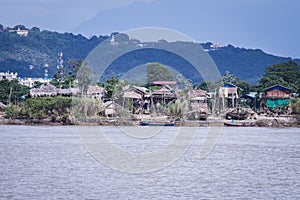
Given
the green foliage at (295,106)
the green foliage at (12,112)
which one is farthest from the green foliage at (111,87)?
the green foliage at (295,106)

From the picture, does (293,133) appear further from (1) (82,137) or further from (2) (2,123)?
(2) (2,123)

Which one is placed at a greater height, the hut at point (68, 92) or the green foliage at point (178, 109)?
the hut at point (68, 92)

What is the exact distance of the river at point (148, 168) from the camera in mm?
15742

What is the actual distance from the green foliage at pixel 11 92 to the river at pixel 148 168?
62.7 ft

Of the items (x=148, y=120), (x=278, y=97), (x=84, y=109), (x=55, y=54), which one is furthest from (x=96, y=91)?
(x=55, y=54)

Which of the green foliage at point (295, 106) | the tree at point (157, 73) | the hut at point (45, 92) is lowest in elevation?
the green foliage at point (295, 106)

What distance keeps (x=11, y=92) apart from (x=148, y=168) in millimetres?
33910

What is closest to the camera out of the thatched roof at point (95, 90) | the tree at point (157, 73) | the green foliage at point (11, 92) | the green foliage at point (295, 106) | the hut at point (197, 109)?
the green foliage at point (295, 106)

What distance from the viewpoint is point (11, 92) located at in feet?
170

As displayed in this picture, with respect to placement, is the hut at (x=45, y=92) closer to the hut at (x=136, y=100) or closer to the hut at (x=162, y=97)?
the hut at (x=136, y=100)

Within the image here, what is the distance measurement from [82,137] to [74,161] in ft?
31.6

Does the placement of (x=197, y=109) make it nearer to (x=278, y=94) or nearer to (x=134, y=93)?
(x=134, y=93)

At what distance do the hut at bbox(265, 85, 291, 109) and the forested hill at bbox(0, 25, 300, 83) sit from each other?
257ft

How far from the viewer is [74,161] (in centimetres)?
2164
